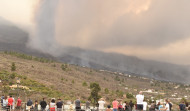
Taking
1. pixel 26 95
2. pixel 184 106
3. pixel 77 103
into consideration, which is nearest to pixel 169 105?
pixel 184 106

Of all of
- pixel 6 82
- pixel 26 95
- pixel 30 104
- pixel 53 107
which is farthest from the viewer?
pixel 6 82

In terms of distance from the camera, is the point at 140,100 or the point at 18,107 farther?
the point at 18,107

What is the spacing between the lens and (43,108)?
24.6 metres

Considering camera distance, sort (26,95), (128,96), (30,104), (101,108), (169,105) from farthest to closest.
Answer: (128,96) → (26,95) → (30,104) → (101,108) → (169,105)

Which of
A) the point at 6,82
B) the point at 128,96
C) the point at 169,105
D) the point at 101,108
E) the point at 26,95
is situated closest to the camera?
the point at 169,105

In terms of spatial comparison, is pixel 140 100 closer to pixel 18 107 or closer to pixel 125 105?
pixel 125 105

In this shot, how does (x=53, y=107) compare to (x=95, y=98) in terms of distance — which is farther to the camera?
(x=95, y=98)

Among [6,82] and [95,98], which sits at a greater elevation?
[6,82]

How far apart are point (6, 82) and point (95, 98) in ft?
88.3

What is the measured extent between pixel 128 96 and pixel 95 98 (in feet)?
96.1

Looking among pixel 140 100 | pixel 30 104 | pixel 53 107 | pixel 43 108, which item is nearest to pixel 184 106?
pixel 140 100

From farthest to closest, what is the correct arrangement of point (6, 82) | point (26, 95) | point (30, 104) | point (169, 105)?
1. point (6, 82)
2. point (26, 95)
3. point (30, 104)
4. point (169, 105)

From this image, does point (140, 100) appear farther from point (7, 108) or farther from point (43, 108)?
point (7, 108)

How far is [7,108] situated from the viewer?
25.2 meters
